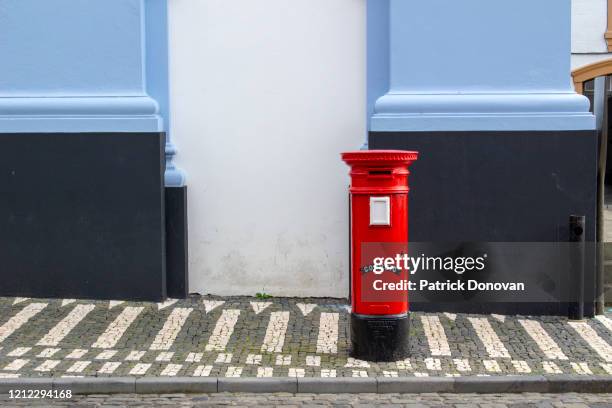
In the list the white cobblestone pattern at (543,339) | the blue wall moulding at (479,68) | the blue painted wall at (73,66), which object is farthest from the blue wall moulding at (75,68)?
the white cobblestone pattern at (543,339)

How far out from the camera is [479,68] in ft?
27.1

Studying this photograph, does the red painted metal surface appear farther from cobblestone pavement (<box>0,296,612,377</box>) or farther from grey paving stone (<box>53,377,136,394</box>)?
grey paving stone (<box>53,377,136,394</box>)

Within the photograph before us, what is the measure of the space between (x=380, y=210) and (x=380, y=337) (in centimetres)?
98

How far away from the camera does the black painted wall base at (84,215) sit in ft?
27.6

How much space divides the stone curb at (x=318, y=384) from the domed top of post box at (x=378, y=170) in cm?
141

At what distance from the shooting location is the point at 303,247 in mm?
8742

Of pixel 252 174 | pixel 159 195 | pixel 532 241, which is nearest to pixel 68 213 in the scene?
pixel 159 195

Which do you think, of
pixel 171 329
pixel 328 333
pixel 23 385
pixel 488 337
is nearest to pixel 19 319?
pixel 171 329

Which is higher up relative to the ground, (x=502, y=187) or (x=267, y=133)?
(x=267, y=133)

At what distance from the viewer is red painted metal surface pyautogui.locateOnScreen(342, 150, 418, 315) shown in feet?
21.6

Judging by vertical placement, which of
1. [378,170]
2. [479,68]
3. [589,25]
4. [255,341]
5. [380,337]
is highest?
[589,25]

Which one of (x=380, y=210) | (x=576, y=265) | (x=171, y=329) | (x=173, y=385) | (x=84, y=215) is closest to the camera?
(x=173, y=385)

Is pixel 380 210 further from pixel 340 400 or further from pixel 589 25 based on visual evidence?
pixel 589 25

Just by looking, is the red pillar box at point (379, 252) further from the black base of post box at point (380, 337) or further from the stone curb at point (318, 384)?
the stone curb at point (318, 384)
